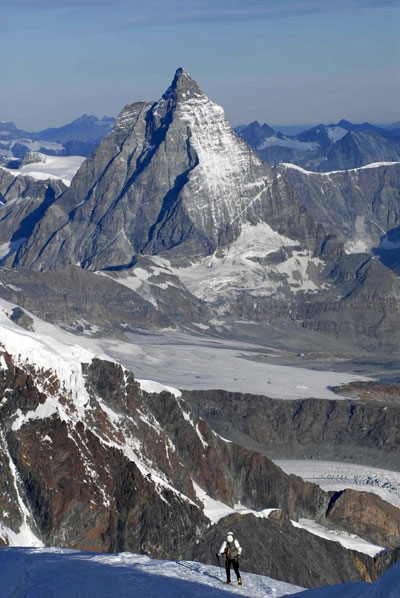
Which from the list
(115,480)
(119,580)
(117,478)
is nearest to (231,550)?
(119,580)

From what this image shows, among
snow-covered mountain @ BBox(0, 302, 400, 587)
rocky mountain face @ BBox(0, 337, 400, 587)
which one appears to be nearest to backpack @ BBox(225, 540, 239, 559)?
rocky mountain face @ BBox(0, 337, 400, 587)

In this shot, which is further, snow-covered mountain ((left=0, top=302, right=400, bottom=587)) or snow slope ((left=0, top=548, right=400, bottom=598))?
snow-covered mountain ((left=0, top=302, right=400, bottom=587))

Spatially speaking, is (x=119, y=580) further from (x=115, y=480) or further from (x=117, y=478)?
(x=117, y=478)

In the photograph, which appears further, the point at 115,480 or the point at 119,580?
the point at 115,480

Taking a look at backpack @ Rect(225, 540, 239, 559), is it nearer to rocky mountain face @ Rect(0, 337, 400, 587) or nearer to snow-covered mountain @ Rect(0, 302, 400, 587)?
rocky mountain face @ Rect(0, 337, 400, 587)

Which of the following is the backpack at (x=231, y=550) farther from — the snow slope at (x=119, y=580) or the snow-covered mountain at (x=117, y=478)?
the snow-covered mountain at (x=117, y=478)

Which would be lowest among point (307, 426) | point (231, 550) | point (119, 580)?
point (307, 426)

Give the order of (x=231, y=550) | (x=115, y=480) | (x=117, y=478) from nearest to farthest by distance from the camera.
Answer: (x=231, y=550), (x=115, y=480), (x=117, y=478)

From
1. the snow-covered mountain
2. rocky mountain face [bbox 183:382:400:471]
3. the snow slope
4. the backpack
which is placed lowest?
rocky mountain face [bbox 183:382:400:471]
